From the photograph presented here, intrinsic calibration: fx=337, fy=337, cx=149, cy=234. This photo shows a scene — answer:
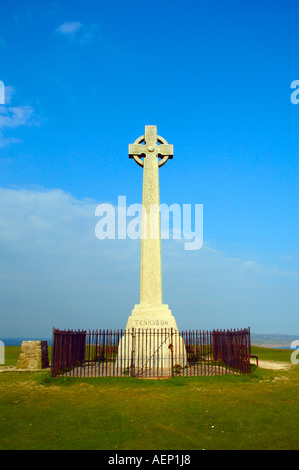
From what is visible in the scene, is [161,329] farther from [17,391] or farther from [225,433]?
[225,433]

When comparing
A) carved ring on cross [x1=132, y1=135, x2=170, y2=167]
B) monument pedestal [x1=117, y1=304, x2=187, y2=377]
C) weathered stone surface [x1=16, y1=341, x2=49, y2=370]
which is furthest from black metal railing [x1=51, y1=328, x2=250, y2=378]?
carved ring on cross [x1=132, y1=135, x2=170, y2=167]

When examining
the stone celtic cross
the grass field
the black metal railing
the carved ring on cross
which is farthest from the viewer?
the carved ring on cross

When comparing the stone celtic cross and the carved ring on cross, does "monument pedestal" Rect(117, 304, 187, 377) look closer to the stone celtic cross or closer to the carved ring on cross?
the stone celtic cross

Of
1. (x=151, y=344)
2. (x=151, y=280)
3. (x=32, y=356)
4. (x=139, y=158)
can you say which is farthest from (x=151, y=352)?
(x=139, y=158)

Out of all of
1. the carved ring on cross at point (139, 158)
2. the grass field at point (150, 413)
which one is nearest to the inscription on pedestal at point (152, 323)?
the grass field at point (150, 413)

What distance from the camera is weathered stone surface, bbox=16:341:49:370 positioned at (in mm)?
18844

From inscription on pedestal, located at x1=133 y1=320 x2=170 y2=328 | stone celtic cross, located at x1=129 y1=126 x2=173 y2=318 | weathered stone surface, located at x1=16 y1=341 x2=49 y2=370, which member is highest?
stone celtic cross, located at x1=129 y1=126 x2=173 y2=318

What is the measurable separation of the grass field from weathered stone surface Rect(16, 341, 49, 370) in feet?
13.1

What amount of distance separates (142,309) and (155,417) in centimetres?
915

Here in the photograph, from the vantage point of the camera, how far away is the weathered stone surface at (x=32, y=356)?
61.8 ft

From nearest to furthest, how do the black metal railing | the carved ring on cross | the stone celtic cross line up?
the black metal railing
the stone celtic cross
the carved ring on cross

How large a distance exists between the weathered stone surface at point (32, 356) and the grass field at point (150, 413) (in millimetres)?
4002
